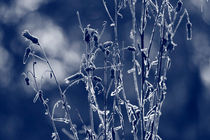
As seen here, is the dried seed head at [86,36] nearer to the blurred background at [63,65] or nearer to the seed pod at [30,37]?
the seed pod at [30,37]

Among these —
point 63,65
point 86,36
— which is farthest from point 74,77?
point 63,65

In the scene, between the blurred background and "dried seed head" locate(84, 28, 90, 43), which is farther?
the blurred background

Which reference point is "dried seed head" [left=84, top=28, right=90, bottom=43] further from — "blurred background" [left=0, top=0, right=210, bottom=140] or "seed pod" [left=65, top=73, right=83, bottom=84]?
"blurred background" [left=0, top=0, right=210, bottom=140]

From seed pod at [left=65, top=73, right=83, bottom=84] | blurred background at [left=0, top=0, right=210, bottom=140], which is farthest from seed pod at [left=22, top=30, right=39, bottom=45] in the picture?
blurred background at [left=0, top=0, right=210, bottom=140]

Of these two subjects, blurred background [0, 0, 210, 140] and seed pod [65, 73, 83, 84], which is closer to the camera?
seed pod [65, 73, 83, 84]

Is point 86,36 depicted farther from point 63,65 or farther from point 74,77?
point 63,65

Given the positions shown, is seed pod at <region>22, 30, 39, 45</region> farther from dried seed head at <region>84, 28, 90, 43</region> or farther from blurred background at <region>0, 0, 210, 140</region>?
blurred background at <region>0, 0, 210, 140</region>

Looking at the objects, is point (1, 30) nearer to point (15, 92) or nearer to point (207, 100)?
point (15, 92)

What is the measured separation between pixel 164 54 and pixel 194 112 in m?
7.19

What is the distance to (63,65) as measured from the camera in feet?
28.2

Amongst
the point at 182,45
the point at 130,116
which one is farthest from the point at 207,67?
the point at 130,116

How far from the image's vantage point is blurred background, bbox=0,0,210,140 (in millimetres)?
8648

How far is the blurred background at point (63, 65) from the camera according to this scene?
8.65m

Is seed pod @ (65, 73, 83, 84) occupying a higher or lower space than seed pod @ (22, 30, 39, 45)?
lower
